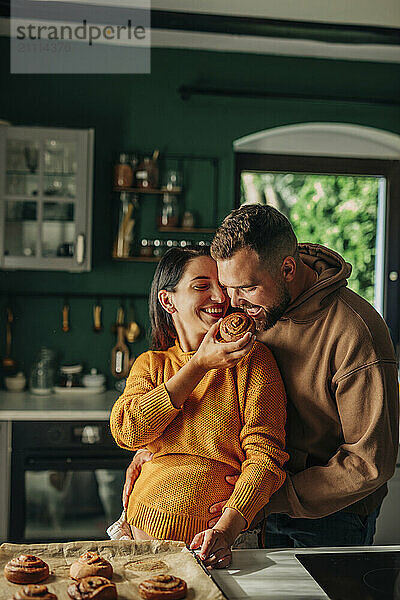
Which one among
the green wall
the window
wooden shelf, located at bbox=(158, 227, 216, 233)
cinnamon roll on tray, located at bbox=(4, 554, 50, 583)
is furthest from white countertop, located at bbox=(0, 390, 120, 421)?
cinnamon roll on tray, located at bbox=(4, 554, 50, 583)

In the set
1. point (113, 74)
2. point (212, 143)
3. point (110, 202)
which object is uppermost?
point (113, 74)

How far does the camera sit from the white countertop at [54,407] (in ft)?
10.8

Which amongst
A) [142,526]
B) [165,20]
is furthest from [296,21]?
[142,526]

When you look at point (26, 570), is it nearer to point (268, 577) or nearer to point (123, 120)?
point (268, 577)

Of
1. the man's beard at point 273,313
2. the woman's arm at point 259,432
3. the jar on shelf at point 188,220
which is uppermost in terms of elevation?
the jar on shelf at point 188,220

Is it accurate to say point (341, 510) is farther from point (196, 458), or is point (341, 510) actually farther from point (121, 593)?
point (121, 593)

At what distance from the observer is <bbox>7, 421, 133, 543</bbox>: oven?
333 centimetres

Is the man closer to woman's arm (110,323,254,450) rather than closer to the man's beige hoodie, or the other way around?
the man's beige hoodie

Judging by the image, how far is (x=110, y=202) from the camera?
12.8 ft

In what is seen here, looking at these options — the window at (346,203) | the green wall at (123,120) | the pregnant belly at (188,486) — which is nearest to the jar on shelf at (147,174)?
the green wall at (123,120)

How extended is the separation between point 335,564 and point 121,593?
40cm

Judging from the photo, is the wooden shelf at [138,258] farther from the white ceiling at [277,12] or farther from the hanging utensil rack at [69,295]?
the white ceiling at [277,12]

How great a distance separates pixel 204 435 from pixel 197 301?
0.99 ft

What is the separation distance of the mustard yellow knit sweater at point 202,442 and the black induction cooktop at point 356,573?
16 cm
